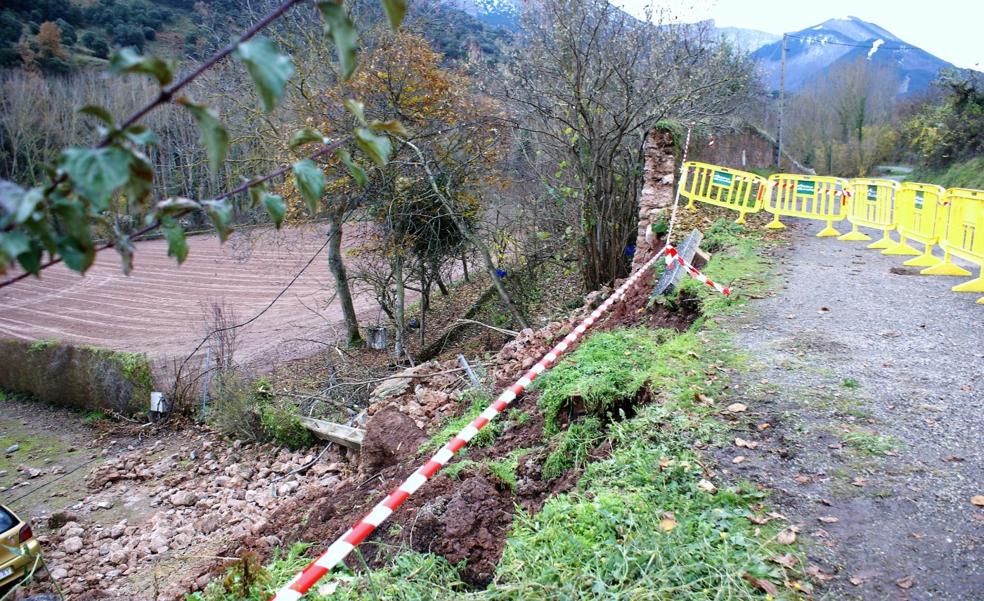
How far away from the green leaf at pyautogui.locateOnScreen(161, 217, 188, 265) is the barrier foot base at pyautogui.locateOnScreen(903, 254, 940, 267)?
9.80 m

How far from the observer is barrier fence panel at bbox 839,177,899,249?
32.7 ft

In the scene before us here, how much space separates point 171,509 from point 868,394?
822 centimetres

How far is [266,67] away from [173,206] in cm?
43

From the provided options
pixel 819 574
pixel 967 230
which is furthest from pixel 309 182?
pixel 967 230

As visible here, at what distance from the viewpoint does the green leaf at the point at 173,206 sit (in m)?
1.29

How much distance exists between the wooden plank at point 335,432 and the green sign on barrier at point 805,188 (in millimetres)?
9229

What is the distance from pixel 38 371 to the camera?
53.9 feet

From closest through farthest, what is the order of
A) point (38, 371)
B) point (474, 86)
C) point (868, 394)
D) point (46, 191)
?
point (46, 191) → point (868, 394) → point (474, 86) → point (38, 371)

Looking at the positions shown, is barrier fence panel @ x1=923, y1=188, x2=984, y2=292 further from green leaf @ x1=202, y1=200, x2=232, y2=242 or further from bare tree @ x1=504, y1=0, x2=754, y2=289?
green leaf @ x1=202, y1=200, x2=232, y2=242

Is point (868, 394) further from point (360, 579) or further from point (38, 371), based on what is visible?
point (38, 371)

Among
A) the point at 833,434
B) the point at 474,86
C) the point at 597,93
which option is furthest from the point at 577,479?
the point at 474,86

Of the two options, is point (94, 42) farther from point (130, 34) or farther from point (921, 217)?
point (921, 217)

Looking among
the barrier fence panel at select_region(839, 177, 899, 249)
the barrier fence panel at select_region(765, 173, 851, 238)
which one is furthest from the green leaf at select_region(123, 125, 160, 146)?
the barrier fence panel at select_region(765, 173, 851, 238)

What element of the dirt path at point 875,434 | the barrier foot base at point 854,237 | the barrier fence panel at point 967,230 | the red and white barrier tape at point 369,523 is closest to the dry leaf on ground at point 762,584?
the dirt path at point 875,434
